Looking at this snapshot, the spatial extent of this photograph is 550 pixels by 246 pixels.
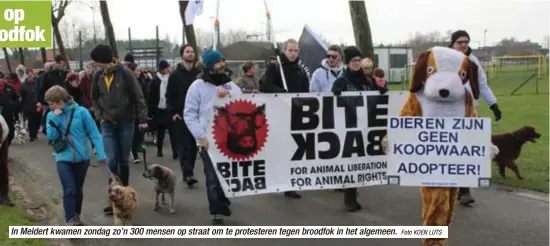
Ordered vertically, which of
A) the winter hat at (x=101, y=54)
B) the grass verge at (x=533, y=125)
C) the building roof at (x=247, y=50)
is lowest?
the grass verge at (x=533, y=125)

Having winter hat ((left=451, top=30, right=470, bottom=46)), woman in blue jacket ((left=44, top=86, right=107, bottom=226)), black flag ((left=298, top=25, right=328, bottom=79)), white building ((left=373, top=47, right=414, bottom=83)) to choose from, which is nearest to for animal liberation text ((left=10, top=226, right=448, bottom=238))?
woman in blue jacket ((left=44, top=86, right=107, bottom=226))

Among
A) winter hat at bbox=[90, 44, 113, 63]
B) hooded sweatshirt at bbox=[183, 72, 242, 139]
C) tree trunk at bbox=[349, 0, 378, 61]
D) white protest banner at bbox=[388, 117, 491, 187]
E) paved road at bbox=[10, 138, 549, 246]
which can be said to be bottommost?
paved road at bbox=[10, 138, 549, 246]

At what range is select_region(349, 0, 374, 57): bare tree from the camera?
1213cm

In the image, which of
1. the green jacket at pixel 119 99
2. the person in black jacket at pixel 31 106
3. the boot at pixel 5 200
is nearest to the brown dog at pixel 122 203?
the green jacket at pixel 119 99

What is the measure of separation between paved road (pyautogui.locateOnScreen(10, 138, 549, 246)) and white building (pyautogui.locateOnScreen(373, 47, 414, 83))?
41762 mm

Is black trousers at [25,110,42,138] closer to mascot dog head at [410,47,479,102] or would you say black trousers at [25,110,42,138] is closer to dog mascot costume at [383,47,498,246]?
dog mascot costume at [383,47,498,246]

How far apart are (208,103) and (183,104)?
103 inches

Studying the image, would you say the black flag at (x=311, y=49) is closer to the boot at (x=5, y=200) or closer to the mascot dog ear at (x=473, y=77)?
the mascot dog ear at (x=473, y=77)

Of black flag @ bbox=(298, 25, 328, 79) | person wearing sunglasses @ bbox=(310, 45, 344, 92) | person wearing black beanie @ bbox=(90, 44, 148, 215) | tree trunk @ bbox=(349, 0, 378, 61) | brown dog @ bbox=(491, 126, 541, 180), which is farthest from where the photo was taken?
tree trunk @ bbox=(349, 0, 378, 61)

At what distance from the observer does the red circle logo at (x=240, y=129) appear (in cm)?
668

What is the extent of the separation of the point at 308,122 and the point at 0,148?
4000 millimetres

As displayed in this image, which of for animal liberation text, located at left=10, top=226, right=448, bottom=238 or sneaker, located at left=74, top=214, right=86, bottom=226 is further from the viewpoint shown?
sneaker, located at left=74, top=214, right=86, bottom=226

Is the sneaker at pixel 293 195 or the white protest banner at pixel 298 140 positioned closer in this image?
the white protest banner at pixel 298 140

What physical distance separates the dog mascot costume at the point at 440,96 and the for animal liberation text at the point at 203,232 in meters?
0.97
